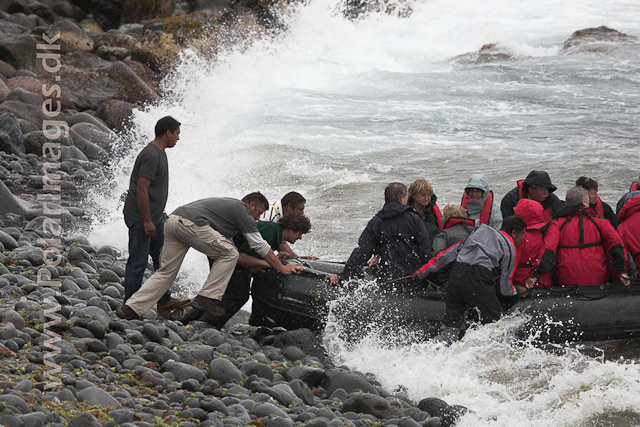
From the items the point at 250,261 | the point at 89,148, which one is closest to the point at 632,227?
the point at 250,261

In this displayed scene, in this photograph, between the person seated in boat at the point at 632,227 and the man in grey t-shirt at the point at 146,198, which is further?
the person seated in boat at the point at 632,227

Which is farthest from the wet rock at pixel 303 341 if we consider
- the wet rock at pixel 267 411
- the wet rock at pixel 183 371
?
the wet rock at pixel 267 411

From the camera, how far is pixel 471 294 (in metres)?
7.48

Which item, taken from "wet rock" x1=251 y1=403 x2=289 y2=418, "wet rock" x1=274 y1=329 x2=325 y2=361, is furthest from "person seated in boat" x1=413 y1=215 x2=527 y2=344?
"wet rock" x1=251 y1=403 x2=289 y2=418

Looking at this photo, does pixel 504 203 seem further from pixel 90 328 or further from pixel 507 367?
pixel 90 328

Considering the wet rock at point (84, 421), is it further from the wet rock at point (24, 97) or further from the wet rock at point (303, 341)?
the wet rock at point (24, 97)

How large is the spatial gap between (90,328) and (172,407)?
1.39 m

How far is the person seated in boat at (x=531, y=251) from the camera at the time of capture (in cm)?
793

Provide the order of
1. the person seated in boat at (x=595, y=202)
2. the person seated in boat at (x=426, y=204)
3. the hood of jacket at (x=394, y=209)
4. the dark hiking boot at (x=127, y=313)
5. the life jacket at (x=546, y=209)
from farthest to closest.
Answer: the person seated in boat at (x=595, y=202)
the life jacket at (x=546, y=209)
the person seated in boat at (x=426, y=204)
the hood of jacket at (x=394, y=209)
the dark hiking boot at (x=127, y=313)

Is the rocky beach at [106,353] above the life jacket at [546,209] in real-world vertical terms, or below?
below

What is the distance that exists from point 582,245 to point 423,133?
13.8 meters

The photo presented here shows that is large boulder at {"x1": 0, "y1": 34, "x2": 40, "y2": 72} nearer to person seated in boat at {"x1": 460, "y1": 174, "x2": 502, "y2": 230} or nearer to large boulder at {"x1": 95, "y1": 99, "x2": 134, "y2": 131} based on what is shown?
large boulder at {"x1": 95, "y1": 99, "x2": 134, "y2": 131}

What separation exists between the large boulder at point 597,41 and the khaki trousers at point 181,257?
2840cm

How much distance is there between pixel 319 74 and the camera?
30.0 metres
